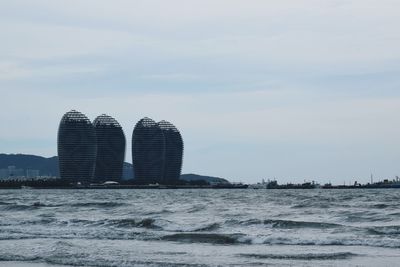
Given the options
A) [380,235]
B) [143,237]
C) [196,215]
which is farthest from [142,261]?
[196,215]

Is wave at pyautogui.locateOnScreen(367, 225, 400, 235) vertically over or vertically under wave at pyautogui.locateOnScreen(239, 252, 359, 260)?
over

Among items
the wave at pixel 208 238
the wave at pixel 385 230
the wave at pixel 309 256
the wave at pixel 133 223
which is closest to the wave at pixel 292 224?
the wave at pixel 385 230

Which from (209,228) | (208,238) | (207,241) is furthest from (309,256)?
(209,228)

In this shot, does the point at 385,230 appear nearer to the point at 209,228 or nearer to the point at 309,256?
the point at 209,228

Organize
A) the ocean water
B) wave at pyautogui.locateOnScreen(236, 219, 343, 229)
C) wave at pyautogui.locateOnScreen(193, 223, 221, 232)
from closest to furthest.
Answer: the ocean water < wave at pyautogui.locateOnScreen(193, 223, 221, 232) < wave at pyautogui.locateOnScreen(236, 219, 343, 229)

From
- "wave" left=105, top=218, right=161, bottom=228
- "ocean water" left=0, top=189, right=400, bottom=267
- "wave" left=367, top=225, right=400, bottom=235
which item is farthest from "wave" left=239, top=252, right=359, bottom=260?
"wave" left=105, top=218, right=161, bottom=228

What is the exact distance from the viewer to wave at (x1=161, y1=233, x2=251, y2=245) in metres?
33.4

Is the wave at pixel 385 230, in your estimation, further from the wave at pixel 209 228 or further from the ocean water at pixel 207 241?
the wave at pixel 209 228

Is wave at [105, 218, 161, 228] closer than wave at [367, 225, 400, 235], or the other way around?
wave at [367, 225, 400, 235]

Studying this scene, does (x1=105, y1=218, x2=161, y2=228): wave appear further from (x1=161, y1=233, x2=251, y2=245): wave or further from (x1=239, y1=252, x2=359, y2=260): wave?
(x1=239, y1=252, x2=359, y2=260): wave

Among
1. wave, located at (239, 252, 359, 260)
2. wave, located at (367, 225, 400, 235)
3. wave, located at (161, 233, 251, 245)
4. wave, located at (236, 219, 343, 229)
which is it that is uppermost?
wave, located at (236, 219, 343, 229)

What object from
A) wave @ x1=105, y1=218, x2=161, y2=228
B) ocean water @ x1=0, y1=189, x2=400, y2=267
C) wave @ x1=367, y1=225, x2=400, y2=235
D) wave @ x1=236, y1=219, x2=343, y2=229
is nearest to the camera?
ocean water @ x1=0, y1=189, x2=400, y2=267

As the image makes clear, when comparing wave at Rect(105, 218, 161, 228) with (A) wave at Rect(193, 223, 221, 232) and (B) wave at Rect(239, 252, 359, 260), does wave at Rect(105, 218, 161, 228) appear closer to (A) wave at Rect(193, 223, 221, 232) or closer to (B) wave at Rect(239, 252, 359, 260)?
(A) wave at Rect(193, 223, 221, 232)

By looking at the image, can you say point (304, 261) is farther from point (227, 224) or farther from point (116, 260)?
point (227, 224)
